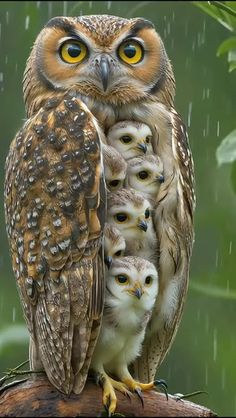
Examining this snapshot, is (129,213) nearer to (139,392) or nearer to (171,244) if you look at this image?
(171,244)

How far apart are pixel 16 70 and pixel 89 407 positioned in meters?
4.63

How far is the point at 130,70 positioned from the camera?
547 cm

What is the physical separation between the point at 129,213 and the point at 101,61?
A: 1.92 ft

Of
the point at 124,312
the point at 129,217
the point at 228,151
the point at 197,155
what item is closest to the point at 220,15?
the point at 228,151

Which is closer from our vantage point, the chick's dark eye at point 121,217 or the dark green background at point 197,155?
the chick's dark eye at point 121,217

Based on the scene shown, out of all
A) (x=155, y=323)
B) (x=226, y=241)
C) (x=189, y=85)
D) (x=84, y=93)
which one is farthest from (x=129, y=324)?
(x=189, y=85)

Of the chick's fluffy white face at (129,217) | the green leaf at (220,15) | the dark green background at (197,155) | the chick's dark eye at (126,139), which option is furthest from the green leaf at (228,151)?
the dark green background at (197,155)

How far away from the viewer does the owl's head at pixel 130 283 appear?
510 centimetres

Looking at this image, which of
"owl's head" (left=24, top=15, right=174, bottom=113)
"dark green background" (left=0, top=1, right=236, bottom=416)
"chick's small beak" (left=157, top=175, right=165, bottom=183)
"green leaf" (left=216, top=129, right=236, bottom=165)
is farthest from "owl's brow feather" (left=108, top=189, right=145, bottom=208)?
"dark green background" (left=0, top=1, right=236, bottom=416)

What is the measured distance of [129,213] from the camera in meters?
5.14

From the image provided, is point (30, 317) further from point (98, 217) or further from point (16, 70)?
point (16, 70)

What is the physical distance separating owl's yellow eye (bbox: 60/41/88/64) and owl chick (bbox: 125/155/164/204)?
46 cm

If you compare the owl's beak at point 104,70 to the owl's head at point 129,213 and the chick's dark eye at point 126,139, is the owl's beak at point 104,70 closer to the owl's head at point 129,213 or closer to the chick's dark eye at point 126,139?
the chick's dark eye at point 126,139

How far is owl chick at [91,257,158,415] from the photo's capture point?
5102 millimetres
